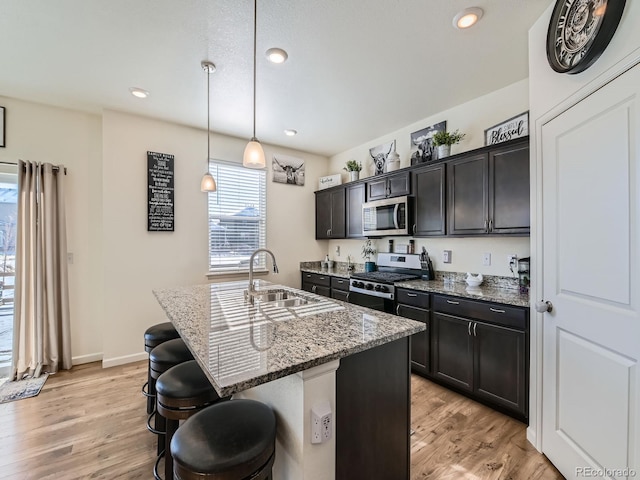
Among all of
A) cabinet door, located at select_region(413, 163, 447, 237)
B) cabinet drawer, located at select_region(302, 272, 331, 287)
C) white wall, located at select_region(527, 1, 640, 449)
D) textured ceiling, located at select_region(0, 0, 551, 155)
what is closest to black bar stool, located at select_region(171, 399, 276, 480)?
white wall, located at select_region(527, 1, 640, 449)

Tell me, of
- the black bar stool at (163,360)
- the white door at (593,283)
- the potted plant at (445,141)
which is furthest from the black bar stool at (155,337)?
the potted plant at (445,141)

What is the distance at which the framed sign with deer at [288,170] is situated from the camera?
431cm

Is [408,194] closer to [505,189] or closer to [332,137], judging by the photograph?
[505,189]

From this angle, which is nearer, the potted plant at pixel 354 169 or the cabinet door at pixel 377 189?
the cabinet door at pixel 377 189

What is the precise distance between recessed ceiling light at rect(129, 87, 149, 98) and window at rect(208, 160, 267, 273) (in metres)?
1.09

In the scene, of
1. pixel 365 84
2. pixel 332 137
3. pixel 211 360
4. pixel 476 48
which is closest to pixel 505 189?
pixel 476 48

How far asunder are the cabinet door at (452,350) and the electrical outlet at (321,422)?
5.85ft

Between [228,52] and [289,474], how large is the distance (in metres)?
2.64

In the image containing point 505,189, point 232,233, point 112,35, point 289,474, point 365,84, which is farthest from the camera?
point 232,233

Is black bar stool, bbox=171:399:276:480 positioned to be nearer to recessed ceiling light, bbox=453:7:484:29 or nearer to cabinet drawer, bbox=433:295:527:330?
cabinet drawer, bbox=433:295:527:330

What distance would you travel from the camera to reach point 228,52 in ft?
7.05

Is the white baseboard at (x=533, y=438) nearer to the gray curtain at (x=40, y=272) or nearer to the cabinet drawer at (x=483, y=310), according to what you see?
the cabinet drawer at (x=483, y=310)

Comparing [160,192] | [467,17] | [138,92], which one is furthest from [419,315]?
[138,92]

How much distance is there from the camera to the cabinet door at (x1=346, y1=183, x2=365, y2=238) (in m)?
3.90
